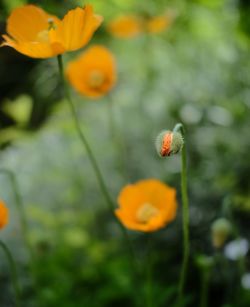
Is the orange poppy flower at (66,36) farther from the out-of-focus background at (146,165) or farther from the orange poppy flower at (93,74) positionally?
the out-of-focus background at (146,165)

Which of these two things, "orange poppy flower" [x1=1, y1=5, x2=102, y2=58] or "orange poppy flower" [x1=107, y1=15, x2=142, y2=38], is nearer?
"orange poppy flower" [x1=1, y1=5, x2=102, y2=58]

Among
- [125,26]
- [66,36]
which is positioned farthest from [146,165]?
[66,36]

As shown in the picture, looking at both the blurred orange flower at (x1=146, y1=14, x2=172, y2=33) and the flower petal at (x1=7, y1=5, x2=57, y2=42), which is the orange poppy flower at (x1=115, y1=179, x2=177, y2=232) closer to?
the flower petal at (x1=7, y1=5, x2=57, y2=42)

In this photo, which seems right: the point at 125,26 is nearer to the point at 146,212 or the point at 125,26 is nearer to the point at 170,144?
the point at 146,212

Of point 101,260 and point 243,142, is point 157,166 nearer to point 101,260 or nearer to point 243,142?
point 243,142

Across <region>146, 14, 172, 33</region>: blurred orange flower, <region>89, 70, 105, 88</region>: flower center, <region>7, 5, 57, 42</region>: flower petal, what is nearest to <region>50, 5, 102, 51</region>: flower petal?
<region>7, 5, 57, 42</region>: flower petal

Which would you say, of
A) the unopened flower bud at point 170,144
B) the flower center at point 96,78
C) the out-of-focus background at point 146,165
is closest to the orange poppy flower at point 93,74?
the flower center at point 96,78
